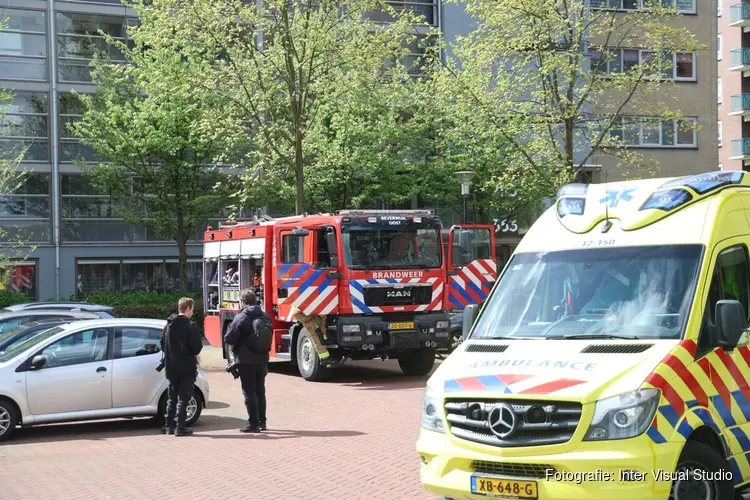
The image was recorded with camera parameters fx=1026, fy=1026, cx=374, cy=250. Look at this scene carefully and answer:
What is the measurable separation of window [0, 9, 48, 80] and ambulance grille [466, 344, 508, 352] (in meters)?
35.2

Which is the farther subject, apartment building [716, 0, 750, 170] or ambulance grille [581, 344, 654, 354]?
apartment building [716, 0, 750, 170]

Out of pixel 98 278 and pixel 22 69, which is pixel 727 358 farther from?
pixel 22 69

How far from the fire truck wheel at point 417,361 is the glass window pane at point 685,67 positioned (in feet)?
103

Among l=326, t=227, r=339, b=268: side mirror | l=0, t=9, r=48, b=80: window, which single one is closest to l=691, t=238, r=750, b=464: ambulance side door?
l=326, t=227, r=339, b=268: side mirror

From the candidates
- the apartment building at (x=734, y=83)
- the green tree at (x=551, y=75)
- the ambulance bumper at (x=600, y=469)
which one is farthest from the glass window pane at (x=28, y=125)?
the ambulance bumper at (x=600, y=469)

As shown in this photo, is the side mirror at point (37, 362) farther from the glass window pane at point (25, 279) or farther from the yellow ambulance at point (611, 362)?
the glass window pane at point (25, 279)

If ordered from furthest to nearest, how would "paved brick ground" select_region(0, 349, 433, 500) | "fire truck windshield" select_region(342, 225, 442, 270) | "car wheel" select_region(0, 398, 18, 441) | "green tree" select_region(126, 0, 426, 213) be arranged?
"green tree" select_region(126, 0, 426, 213), "fire truck windshield" select_region(342, 225, 442, 270), "car wheel" select_region(0, 398, 18, 441), "paved brick ground" select_region(0, 349, 433, 500)

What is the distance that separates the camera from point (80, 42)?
4025cm

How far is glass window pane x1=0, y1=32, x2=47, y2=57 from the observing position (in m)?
39.2

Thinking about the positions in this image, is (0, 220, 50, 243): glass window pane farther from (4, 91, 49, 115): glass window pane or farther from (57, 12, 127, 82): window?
(57, 12, 127, 82): window

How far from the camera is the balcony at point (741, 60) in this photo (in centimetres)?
5462

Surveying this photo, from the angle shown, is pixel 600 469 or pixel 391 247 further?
pixel 391 247

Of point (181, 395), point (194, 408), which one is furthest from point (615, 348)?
point (194, 408)

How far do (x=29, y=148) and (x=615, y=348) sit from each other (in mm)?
35818
